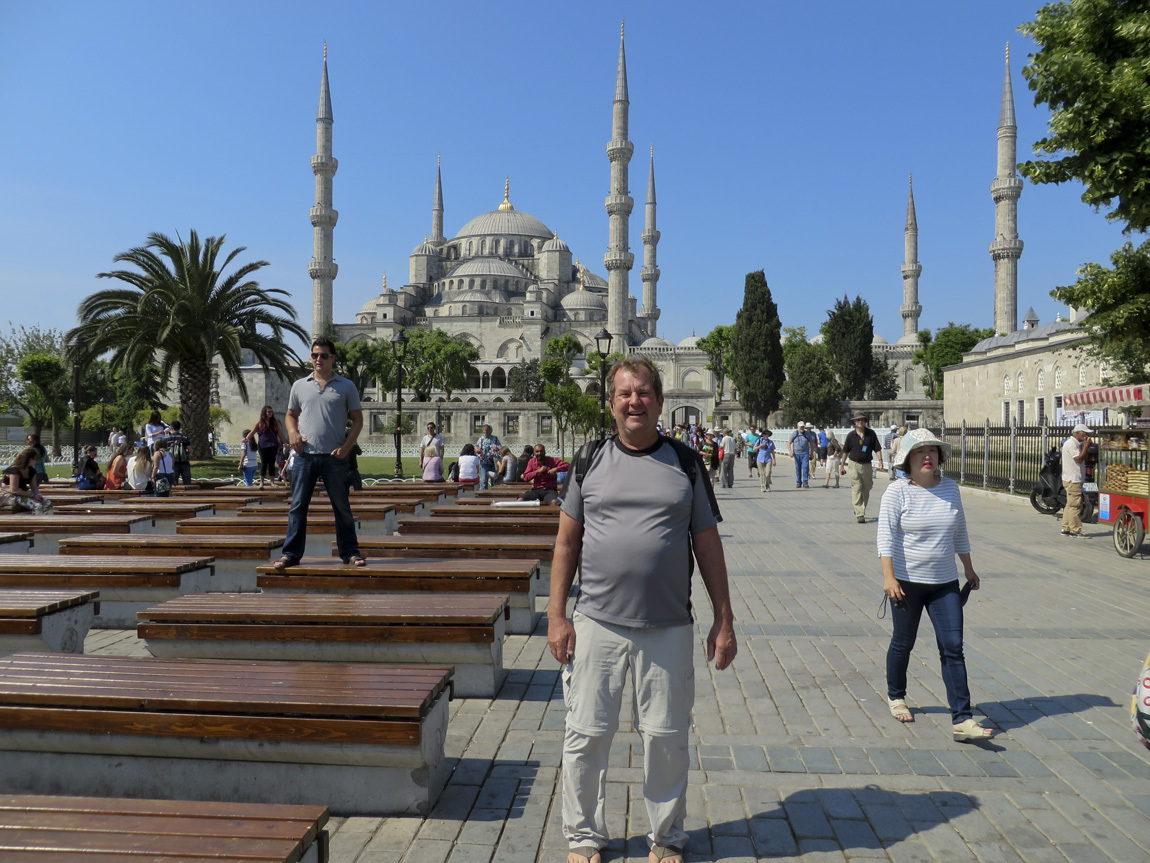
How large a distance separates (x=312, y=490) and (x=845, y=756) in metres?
3.69

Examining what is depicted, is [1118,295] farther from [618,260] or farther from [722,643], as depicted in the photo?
[618,260]

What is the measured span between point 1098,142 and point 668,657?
1004 cm

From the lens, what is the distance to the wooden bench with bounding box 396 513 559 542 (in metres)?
7.80

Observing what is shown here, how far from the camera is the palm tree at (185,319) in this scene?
20.9 metres

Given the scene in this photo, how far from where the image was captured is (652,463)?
2.88 metres

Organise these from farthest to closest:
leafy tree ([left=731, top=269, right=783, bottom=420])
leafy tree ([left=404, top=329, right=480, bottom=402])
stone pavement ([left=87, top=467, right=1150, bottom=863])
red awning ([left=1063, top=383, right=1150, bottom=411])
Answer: leafy tree ([left=404, top=329, right=480, bottom=402])
leafy tree ([left=731, top=269, right=783, bottom=420])
red awning ([left=1063, top=383, right=1150, bottom=411])
stone pavement ([left=87, top=467, right=1150, bottom=863])

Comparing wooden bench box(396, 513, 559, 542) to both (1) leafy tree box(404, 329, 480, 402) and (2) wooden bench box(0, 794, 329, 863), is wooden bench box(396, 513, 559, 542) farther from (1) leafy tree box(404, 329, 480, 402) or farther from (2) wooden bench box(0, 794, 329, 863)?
(1) leafy tree box(404, 329, 480, 402)

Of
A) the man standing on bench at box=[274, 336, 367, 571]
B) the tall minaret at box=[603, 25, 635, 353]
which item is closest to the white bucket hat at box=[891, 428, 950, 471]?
the man standing on bench at box=[274, 336, 367, 571]

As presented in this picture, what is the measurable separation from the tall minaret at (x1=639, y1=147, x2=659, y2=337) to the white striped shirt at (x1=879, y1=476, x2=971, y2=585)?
79.7 meters

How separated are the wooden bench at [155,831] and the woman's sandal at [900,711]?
9.87 ft

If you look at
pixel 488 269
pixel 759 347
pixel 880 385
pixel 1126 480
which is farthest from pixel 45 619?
pixel 488 269

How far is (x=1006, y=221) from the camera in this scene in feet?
181

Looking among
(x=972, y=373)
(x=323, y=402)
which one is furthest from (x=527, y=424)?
(x=323, y=402)

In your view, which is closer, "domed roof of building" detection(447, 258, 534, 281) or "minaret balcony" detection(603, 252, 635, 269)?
"minaret balcony" detection(603, 252, 635, 269)
